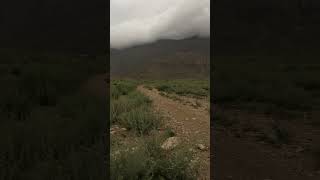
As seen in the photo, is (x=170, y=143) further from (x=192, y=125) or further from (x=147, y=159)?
(x=192, y=125)

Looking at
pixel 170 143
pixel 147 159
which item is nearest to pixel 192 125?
pixel 170 143
